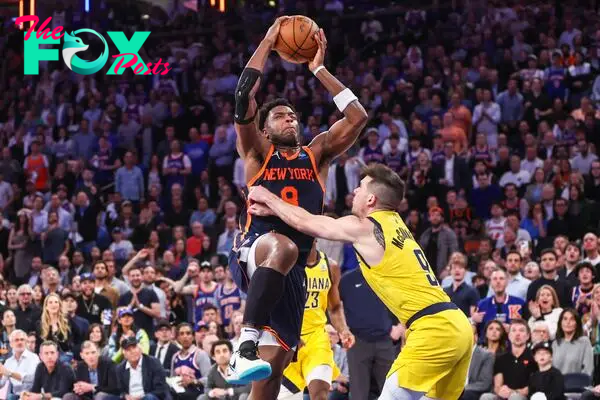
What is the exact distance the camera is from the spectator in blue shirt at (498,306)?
544 inches

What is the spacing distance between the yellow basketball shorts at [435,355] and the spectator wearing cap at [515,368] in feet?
16.9

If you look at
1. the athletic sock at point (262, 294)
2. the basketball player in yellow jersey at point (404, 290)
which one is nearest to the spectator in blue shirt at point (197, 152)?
the basketball player in yellow jersey at point (404, 290)

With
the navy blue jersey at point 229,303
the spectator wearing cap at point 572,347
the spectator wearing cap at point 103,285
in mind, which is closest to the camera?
the spectator wearing cap at point 572,347

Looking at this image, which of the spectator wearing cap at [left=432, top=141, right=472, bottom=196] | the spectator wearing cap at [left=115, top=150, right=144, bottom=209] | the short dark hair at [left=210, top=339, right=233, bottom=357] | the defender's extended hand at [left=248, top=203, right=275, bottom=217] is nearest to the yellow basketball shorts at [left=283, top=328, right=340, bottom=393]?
the short dark hair at [left=210, top=339, right=233, bottom=357]

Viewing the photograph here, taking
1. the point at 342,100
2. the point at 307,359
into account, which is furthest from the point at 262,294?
the point at 307,359

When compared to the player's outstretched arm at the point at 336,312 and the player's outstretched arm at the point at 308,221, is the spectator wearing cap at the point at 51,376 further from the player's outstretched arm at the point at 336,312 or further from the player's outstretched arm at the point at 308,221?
the player's outstretched arm at the point at 308,221

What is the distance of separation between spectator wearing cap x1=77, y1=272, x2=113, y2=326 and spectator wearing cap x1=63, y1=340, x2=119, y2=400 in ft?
3.74

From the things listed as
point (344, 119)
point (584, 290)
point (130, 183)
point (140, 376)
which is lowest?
point (140, 376)

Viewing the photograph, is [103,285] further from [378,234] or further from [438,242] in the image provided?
[378,234]

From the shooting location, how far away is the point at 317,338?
1103 cm

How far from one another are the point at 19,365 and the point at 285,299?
8021 millimetres

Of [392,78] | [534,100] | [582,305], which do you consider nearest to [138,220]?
[392,78]

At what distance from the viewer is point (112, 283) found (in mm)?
16688

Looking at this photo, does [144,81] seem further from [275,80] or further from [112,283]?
[112,283]
